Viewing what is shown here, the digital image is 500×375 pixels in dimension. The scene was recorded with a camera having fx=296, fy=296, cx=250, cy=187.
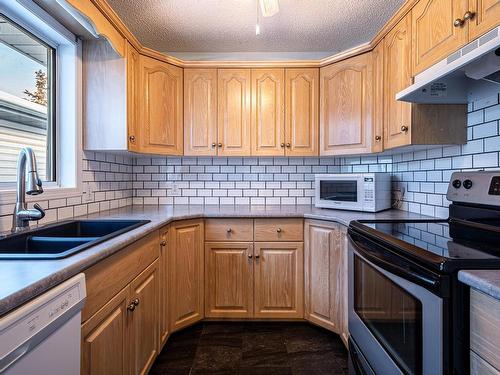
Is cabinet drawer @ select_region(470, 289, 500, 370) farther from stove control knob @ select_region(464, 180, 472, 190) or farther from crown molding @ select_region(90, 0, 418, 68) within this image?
crown molding @ select_region(90, 0, 418, 68)

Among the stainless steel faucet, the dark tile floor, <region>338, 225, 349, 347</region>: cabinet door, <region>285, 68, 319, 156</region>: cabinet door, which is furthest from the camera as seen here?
<region>285, 68, 319, 156</region>: cabinet door

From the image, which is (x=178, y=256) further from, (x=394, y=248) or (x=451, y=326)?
(x=451, y=326)

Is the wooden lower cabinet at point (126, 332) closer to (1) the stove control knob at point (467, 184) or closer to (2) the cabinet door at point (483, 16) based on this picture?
(1) the stove control knob at point (467, 184)

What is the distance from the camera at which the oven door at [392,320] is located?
836mm

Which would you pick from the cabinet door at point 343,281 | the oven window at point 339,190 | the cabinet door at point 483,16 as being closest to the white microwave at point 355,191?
the oven window at point 339,190

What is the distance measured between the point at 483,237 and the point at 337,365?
1.13 metres

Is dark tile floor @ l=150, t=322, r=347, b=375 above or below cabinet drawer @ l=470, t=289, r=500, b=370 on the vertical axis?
below

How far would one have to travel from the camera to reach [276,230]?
2.18m

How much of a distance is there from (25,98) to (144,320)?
1380mm

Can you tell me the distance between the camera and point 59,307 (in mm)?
758

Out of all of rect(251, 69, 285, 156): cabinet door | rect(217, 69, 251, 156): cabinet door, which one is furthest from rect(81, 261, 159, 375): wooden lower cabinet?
rect(251, 69, 285, 156): cabinet door

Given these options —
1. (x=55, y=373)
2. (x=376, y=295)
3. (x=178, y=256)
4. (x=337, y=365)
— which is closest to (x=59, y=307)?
(x=55, y=373)

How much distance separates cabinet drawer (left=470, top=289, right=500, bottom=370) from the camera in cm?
66

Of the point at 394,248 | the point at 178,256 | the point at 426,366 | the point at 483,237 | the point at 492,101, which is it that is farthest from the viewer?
the point at 178,256
